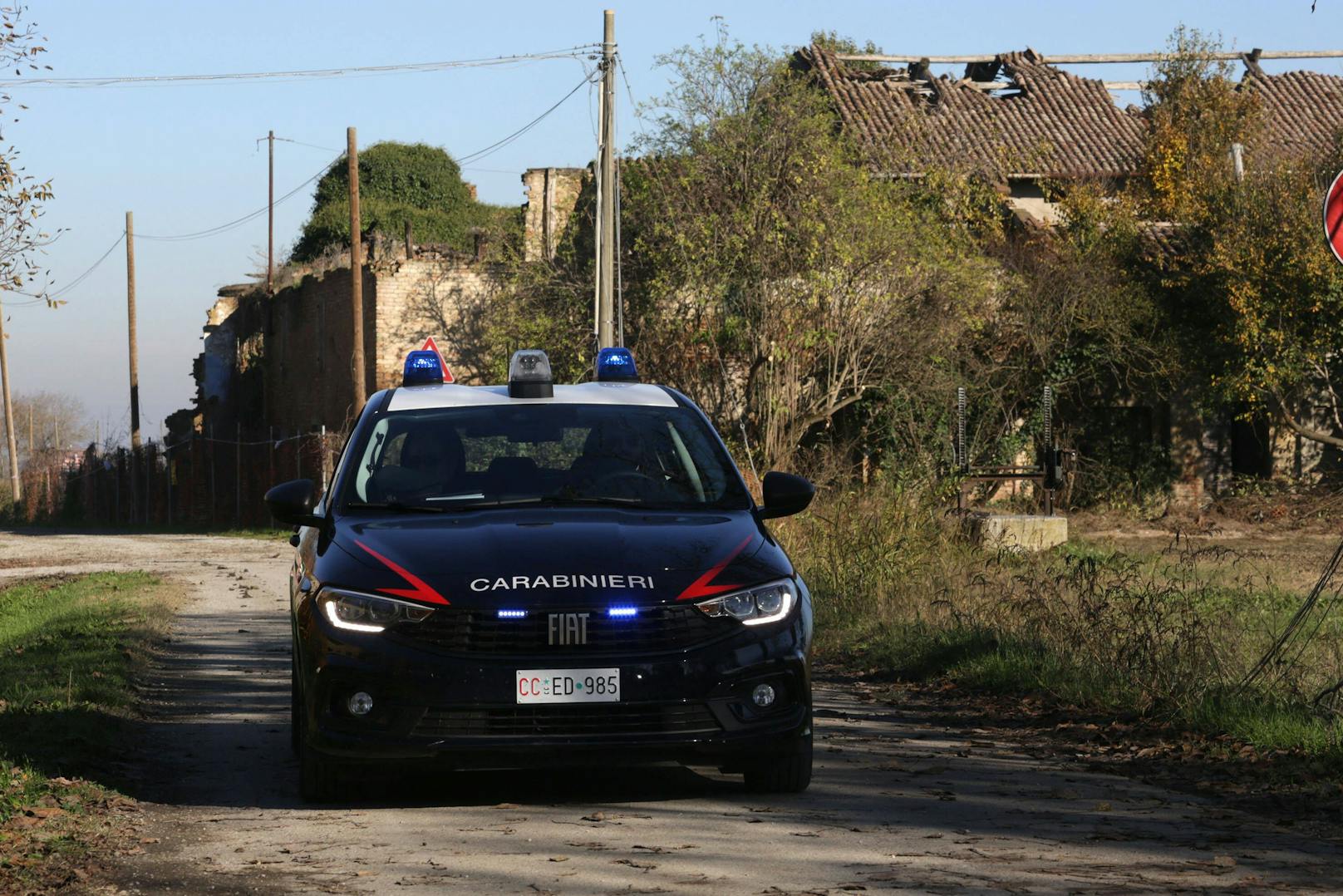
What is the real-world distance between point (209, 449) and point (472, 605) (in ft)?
148

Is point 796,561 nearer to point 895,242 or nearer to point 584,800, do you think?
point 584,800

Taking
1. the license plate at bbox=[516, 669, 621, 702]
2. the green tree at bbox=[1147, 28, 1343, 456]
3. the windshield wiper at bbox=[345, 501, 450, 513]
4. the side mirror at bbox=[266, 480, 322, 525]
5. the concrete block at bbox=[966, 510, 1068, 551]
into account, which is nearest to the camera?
the license plate at bbox=[516, 669, 621, 702]

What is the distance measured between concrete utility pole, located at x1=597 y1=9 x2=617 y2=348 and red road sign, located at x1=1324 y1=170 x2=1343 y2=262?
19072 mm

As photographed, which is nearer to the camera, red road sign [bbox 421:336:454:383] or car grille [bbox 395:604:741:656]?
car grille [bbox 395:604:741:656]

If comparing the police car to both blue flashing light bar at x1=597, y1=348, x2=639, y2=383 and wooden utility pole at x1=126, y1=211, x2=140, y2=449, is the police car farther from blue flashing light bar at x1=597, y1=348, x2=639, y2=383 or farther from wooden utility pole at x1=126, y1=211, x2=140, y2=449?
wooden utility pole at x1=126, y1=211, x2=140, y2=449

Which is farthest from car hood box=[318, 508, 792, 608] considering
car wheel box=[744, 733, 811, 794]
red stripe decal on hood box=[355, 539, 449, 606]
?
car wheel box=[744, 733, 811, 794]

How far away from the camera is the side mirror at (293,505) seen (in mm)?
7559

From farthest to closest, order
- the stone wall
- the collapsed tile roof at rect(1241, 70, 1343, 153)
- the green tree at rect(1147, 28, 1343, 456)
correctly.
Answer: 1. the collapsed tile roof at rect(1241, 70, 1343, 153)
2. the stone wall
3. the green tree at rect(1147, 28, 1343, 456)

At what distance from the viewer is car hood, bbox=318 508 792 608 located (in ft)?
21.5

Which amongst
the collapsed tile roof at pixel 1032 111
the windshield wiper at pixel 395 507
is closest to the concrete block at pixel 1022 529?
the windshield wiper at pixel 395 507

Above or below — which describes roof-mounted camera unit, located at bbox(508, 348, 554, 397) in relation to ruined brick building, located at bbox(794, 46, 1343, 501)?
below

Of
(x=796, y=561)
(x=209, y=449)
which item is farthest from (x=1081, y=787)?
(x=209, y=449)

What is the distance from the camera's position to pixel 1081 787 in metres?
7.36

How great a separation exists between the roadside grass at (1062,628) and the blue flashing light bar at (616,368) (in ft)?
10.4
